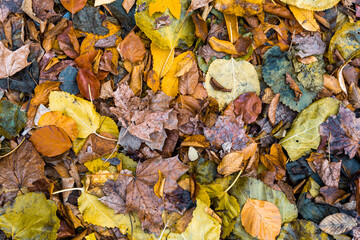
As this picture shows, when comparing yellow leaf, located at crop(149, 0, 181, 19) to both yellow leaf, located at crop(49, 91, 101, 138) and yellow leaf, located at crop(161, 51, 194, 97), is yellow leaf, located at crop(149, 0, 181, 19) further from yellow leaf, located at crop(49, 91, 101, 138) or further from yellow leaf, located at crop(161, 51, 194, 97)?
yellow leaf, located at crop(49, 91, 101, 138)

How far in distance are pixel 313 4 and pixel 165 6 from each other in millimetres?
1014

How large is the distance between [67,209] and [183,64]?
1.21m

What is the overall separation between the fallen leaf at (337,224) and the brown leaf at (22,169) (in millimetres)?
1847

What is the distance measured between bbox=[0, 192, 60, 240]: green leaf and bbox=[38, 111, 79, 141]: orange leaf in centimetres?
44

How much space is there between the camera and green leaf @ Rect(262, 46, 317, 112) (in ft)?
6.10

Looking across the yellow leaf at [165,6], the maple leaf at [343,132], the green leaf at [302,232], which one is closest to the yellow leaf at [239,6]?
the yellow leaf at [165,6]

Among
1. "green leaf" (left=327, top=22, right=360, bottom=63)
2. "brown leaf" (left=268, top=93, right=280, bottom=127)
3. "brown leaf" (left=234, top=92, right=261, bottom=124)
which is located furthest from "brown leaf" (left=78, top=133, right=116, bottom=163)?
"green leaf" (left=327, top=22, right=360, bottom=63)

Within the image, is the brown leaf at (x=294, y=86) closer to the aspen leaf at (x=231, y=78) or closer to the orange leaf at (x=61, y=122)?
the aspen leaf at (x=231, y=78)

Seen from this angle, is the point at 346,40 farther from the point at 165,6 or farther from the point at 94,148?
the point at 94,148

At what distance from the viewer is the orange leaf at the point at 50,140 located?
1683mm

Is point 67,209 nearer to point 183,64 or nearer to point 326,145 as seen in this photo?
point 183,64

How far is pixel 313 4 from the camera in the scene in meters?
1.82

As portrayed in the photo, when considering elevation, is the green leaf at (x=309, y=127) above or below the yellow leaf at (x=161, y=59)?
below

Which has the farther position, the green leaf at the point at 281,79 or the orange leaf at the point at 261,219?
the green leaf at the point at 281,79
